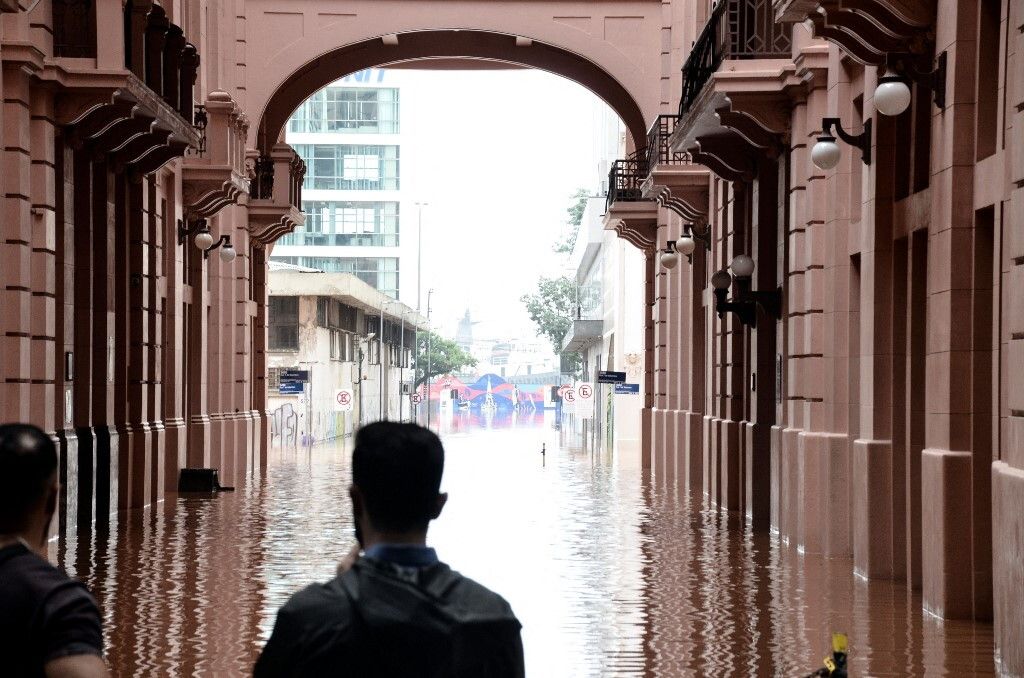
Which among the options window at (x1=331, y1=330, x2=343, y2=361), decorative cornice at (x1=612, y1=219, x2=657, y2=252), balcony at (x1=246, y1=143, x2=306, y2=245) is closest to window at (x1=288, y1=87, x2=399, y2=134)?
window at (x1=331, y1=330, x2=343, y2=361)

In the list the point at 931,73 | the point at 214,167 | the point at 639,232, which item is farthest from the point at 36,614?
the point at 639,232

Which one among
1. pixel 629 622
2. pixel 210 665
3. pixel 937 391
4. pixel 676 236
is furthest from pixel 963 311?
pixel 676 236

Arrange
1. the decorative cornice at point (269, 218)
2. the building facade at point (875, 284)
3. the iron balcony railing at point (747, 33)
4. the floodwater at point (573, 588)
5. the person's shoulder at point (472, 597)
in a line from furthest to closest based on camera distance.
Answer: the decorative cornice at point (269, 218), the iron balcony railing at point (747, 33), the building facade at point (875, 284), the floodwater at point (573, 588), the person's shoulder at point (472, 597)

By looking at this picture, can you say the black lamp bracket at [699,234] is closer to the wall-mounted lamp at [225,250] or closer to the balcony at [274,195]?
the wall-mounted lamp at [225,250]

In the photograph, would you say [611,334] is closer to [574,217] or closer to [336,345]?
[336,345]

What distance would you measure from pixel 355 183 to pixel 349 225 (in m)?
3.41

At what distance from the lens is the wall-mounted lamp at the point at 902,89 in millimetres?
13578

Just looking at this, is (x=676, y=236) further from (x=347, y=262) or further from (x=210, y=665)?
(x=347, y=262)

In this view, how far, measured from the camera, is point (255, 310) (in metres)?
40.7

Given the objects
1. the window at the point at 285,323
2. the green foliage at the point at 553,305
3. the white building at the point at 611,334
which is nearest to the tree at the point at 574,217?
the green foliage at the point at 553,305

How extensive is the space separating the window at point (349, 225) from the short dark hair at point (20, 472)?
12744cm

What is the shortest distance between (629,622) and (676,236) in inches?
949

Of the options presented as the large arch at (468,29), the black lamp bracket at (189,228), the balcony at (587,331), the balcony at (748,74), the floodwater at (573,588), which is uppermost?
the large arch at (468,29)

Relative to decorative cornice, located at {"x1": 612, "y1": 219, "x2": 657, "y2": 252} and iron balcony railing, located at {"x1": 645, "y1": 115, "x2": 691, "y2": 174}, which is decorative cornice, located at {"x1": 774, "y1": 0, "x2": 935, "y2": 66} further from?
decorative cornice, located at {"x1": 612, "y1": 219, "x2": 657, "y2": 252}
